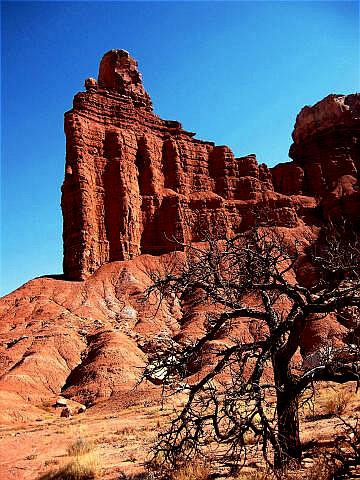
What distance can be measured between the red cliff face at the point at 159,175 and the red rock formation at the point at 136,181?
0.15 meters

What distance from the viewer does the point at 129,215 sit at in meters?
60.9

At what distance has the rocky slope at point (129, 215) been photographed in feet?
118

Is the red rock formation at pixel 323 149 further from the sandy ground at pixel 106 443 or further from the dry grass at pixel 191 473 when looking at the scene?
the dry grass at pixel 191 473

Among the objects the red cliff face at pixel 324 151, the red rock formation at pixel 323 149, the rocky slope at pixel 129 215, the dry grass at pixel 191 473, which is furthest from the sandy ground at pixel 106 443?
the red rock formation at pixel 323 149

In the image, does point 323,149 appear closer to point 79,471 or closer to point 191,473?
point 79,471

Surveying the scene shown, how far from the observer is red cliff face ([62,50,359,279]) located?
2323 inches

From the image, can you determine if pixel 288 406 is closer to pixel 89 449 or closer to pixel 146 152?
pixel 89 449

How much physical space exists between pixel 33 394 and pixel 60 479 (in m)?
24.4

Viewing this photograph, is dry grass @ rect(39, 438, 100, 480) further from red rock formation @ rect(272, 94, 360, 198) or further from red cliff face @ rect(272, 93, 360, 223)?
red rock formation @ rect(272, 94, 360, 198)

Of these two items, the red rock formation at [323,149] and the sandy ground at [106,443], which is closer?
the sandy ground at [106,443]

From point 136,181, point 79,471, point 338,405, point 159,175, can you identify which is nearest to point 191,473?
point 79,471

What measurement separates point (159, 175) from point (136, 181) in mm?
4913

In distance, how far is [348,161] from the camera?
78875 mm

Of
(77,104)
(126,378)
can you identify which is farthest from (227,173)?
(126,378)
